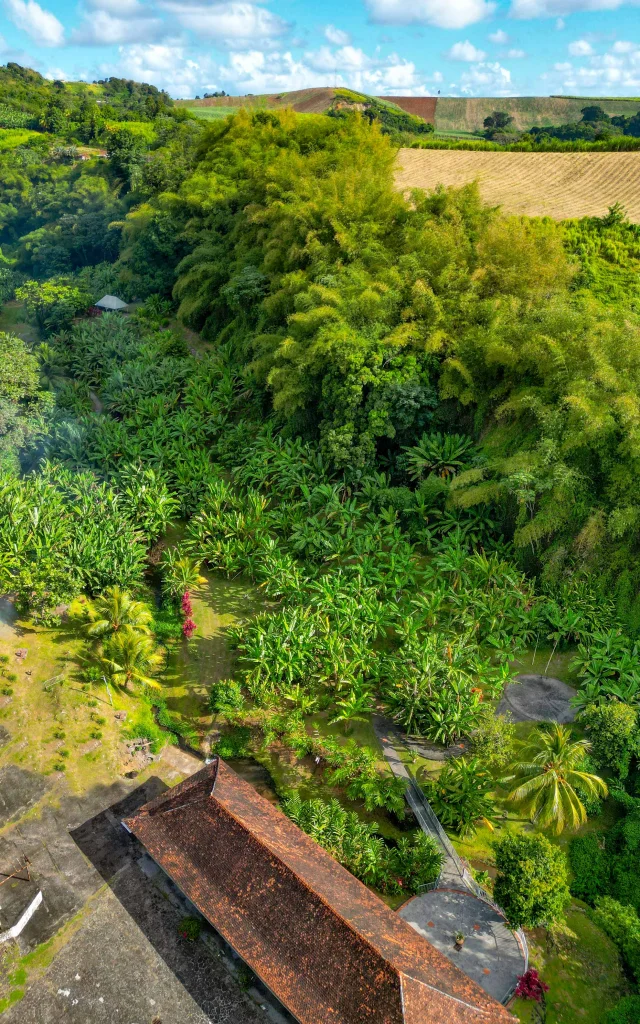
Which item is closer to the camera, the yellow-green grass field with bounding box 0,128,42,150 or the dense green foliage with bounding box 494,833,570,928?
the dense green foliage with bounding box 494,833,570,928

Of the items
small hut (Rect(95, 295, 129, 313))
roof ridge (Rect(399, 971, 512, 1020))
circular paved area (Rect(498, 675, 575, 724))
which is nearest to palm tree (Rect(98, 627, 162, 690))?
circular paved area (Rect(498, 675, 575, 724))

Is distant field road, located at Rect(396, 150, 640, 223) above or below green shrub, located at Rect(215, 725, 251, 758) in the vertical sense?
above

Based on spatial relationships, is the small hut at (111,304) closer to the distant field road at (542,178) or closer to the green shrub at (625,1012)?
the distant field road at (542,178)

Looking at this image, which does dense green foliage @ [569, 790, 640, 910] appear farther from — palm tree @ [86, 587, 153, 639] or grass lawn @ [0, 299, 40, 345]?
grass lawn @ [0, 299, 40, 345]

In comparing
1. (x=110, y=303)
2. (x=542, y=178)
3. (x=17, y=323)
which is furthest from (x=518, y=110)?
(x=17, y=323)

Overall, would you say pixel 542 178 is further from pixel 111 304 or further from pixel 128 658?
A: pixel 128 658

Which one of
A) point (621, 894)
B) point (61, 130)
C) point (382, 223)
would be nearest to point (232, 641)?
point (621, 894)
